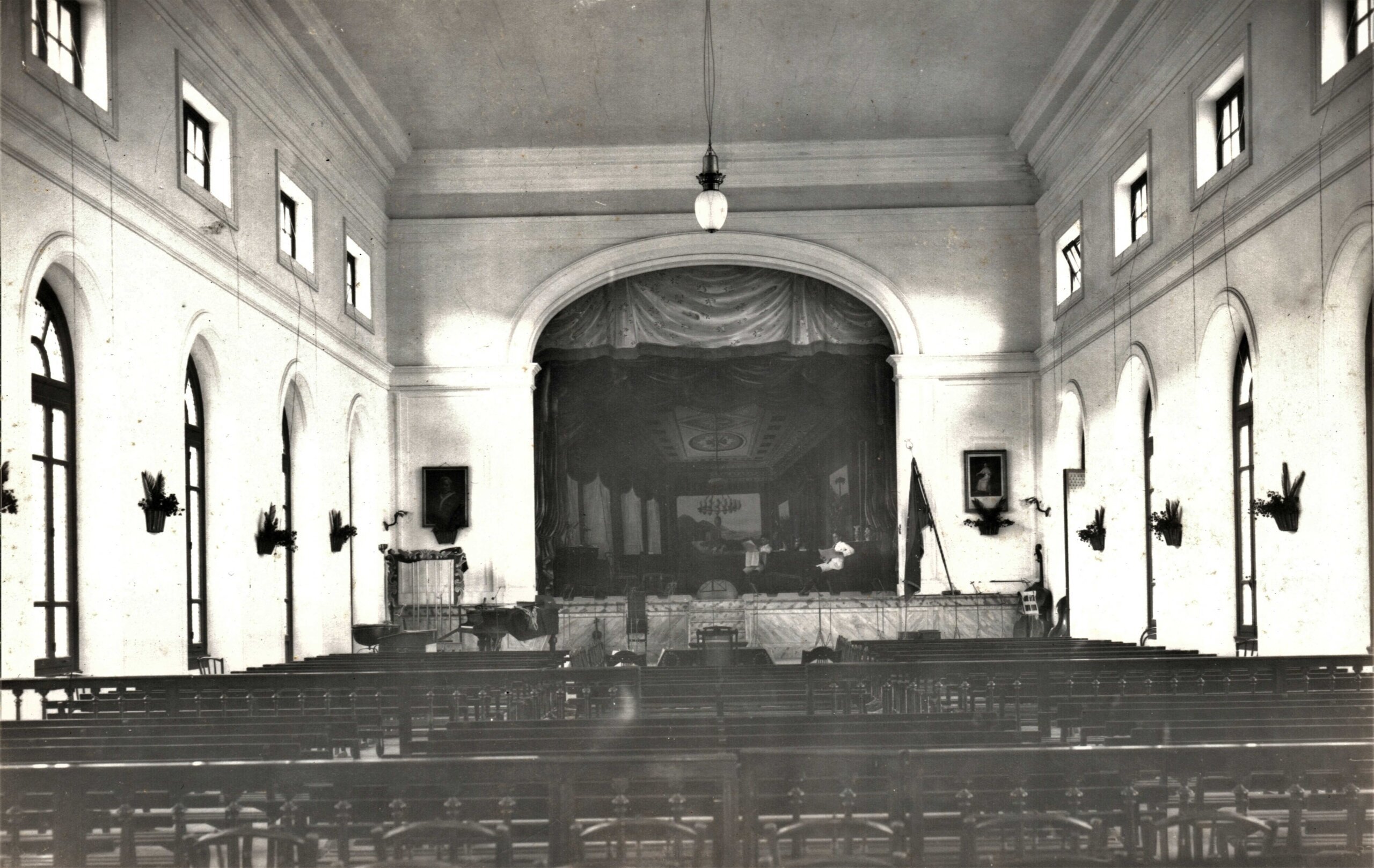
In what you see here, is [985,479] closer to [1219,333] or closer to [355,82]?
[1219,333]

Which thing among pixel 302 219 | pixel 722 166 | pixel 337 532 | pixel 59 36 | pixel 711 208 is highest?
pixel 722 166

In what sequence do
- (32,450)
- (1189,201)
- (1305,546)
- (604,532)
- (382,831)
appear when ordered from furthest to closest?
(604,532)
(1189,201)
(1305,546)
(32,450)
(382,831)

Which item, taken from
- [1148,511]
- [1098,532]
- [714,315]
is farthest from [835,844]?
[714,315]

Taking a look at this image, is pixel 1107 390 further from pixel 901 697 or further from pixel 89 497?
pixel 89 497

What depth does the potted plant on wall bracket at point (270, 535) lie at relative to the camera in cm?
1334

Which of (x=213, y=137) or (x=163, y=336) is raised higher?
(x=213, y=137)

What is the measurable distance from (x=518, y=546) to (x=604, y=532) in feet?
26.5

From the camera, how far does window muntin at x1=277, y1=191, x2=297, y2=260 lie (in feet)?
50.0

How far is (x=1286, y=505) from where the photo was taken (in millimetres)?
10297

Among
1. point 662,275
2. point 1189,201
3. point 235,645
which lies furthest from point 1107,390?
point 235,645

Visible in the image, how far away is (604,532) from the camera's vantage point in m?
27.6

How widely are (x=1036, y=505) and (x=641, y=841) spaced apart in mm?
15239

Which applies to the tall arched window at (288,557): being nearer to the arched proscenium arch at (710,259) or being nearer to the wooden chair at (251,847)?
the arched proscenium arch at (710,259)

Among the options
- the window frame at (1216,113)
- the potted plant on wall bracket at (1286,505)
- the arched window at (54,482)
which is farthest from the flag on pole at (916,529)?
the arched window at (54,482)
